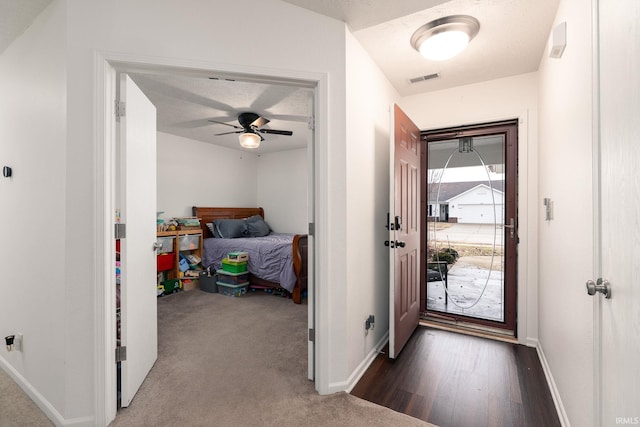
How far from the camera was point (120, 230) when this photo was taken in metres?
1.65

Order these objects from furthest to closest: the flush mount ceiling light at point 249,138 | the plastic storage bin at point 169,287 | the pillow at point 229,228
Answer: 1. the pillow at point 229,228
2. the plastic storage bin at point 169,287
3. the flush mount ceiling light at point 249,138

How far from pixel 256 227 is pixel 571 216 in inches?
185

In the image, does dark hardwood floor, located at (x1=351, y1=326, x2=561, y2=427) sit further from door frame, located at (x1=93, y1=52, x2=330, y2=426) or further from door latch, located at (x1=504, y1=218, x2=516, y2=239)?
door frame, located at (x1=93, y1=52, x2=330, y2=426)

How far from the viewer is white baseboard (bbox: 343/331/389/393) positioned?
1899mm

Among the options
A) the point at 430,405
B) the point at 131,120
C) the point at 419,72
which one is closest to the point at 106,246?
the point at 131,120

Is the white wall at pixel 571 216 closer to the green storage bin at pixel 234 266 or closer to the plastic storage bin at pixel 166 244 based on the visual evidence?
the green storage bin at pixel 234 266

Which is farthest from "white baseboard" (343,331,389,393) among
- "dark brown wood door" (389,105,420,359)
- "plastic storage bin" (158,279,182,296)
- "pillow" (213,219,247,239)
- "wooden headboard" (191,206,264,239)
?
"wooden headboard" (191,206,264,239)

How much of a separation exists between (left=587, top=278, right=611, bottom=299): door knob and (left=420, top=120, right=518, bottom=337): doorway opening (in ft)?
A: 6.09

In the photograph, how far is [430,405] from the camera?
172cm

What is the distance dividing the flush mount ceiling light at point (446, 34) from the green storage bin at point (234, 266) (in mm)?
3432

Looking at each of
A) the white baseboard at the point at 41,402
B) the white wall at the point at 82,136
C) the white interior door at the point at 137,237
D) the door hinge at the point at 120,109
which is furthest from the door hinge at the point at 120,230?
the white baseboard at the point at 41,402

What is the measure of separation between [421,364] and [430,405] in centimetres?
48

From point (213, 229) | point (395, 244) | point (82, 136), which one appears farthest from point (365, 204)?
point (213, 229)

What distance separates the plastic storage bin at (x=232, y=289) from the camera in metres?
4.06
